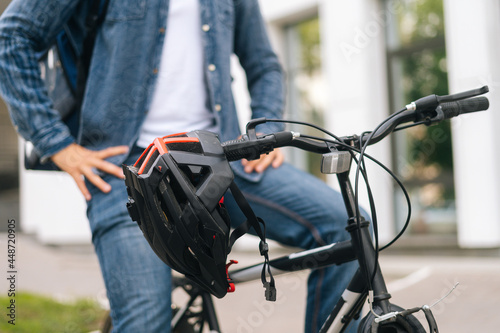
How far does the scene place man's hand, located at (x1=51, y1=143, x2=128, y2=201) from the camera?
194 cm

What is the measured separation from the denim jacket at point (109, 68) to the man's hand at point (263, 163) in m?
0.13

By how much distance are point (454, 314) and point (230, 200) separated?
295 cm

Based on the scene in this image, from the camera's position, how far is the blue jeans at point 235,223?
186 centimetres

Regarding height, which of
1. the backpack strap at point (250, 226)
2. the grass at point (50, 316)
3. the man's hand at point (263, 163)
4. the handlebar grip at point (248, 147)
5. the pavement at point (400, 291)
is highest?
the handlebar grip at point (248, 147)

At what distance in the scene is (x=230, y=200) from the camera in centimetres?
203

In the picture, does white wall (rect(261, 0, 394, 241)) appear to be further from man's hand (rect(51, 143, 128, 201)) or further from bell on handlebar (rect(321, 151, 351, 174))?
bell on handlebar (rect(321, 151, 351, 174))

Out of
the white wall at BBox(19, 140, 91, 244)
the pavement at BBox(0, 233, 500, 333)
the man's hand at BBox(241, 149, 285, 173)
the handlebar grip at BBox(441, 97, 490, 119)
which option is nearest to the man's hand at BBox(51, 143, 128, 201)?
the man's hand at BBox(241, 149, 285, 173)

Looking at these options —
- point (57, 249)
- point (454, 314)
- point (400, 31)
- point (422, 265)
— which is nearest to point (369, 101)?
point (400, 31)

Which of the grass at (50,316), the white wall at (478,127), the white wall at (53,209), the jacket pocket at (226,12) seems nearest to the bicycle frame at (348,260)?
the jacket pocket at (226,12)

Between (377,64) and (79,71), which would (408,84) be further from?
(79,71)

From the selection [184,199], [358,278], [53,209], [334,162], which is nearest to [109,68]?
[184,199]

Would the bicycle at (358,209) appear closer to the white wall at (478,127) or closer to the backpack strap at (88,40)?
the backpack strap at (88,40)

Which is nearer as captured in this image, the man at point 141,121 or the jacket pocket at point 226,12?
the man at point 141,121

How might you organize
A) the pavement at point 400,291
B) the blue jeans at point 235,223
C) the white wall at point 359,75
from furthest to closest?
1. the white wall at point 359,75
2. the pavement at point 400,291
3. the blue jeans at point 235,223
